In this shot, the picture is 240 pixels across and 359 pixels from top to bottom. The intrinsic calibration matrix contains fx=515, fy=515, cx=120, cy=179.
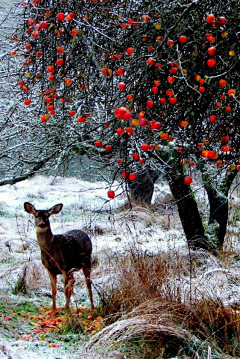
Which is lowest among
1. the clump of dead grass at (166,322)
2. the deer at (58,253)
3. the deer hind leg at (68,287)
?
the clump of dead grass at (166,322)

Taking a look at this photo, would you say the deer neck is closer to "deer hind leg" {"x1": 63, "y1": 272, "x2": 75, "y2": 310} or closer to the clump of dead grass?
"deer hind leg" {"x1": 63, "y1": 272, "x2": 75, "y2": 310}

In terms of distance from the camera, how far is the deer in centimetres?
491

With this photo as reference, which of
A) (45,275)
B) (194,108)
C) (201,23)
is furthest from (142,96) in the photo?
A: (45,275)

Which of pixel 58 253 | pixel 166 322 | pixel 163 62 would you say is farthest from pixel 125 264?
pixel 163 62

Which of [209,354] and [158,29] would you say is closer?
[158,29]

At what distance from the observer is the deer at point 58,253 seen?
4.91 m

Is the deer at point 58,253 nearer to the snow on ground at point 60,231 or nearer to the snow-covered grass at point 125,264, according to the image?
the snow-covered grass at point 125,264

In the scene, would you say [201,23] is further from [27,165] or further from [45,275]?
[27,165]

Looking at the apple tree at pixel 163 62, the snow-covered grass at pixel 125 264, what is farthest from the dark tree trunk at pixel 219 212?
the apple tree at pixel 163 62

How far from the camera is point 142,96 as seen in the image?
→ 302 cm

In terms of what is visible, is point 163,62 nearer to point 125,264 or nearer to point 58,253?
point 58,253

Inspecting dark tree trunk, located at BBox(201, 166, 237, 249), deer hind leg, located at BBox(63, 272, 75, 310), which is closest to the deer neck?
deer hind leg, located at BBox(63, 272, 75, 310)

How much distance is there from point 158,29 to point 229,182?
473 cm

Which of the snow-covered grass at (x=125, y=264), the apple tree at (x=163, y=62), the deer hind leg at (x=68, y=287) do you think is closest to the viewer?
the apple tree at (x=163, y=62)
